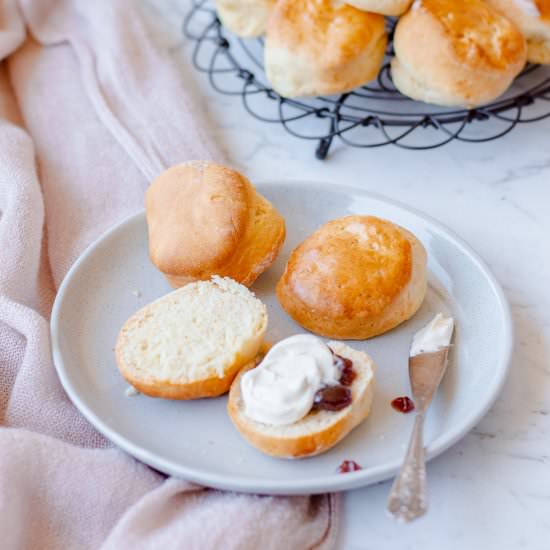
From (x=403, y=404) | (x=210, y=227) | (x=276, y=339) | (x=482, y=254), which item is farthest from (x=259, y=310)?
(x=482, y=254)

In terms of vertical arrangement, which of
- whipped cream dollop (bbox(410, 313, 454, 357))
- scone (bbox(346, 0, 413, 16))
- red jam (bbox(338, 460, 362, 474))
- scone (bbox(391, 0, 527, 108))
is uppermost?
scone (bbox(346, 0, 413, 16))

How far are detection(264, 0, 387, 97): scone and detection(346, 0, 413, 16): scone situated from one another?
0.02 metres

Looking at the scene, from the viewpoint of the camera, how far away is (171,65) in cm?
262

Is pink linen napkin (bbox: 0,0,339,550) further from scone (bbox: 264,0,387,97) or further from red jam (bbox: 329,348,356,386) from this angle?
scone (bbox: 264,0,387,97)

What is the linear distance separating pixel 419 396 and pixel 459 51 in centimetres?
89

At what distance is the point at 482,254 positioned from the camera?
2.02 meters

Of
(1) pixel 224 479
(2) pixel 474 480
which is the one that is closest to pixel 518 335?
(2) pixel 474 480

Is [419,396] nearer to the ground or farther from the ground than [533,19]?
nearer to the ground

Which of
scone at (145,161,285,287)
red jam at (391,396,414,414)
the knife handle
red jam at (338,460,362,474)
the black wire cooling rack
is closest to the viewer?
the knife handle

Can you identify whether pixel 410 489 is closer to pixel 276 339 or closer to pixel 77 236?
pixel 276 339

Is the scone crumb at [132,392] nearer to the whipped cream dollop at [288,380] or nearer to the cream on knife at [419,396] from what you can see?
the whipped cream dollop at [288,380]

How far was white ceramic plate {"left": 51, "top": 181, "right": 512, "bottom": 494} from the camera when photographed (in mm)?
1513

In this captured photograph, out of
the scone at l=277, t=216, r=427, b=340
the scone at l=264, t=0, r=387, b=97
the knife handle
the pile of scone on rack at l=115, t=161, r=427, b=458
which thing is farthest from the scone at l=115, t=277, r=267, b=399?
the scone at l=264, t=0, r=387, b=97

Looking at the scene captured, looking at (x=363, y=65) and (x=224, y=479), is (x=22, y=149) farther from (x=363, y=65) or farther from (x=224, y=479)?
(x=224, y=479)
